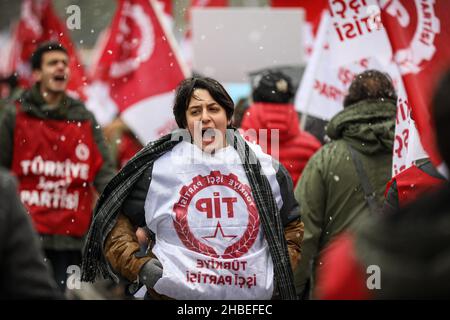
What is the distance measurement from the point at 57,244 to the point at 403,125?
2741 millimetres

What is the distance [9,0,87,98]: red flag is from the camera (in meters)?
9.55

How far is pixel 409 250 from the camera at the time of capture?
269cm

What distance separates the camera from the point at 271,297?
514 centimetres

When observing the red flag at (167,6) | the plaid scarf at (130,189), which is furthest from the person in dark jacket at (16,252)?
the red flag at (167,6)

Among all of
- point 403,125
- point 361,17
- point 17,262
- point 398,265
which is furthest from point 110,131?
point 398,265

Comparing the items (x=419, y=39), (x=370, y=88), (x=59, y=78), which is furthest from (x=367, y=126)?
(x=59, y=78)

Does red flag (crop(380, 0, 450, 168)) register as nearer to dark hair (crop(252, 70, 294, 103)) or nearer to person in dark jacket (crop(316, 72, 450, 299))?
dark hair (crop(252, 70, 294, 103))

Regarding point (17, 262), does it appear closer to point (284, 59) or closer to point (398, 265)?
point (398, 265)

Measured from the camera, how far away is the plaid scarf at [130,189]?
5.15m

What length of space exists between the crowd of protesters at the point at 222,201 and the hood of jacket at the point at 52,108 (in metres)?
0.01

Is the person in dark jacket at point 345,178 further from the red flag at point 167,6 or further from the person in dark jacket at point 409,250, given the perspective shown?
the red flag at point 167,6

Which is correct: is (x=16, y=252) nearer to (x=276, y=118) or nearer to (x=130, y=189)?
(x=130, y=189)

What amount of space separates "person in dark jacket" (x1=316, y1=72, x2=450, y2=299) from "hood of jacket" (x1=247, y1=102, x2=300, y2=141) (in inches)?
155

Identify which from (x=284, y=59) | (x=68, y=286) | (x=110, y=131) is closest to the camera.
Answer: (x=68, y=286)
